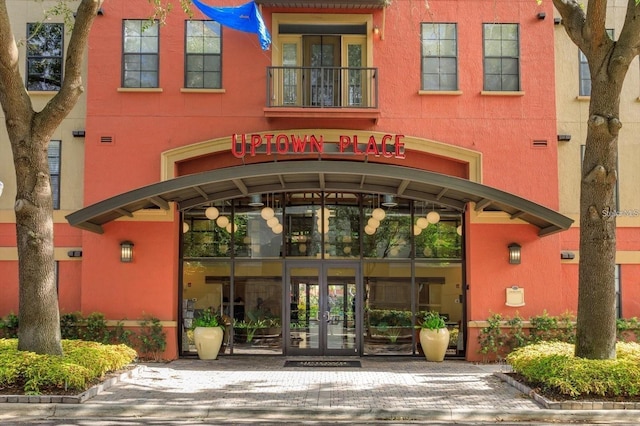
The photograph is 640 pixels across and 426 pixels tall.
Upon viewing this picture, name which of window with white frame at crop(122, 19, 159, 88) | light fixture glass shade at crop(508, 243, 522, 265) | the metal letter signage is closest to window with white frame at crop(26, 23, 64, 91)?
window with white frame at crop(122, 19, 159, 88)

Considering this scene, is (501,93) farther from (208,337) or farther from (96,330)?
(96,330)

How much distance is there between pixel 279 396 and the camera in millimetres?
12070

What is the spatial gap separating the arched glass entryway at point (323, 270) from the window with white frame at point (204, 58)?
300cm

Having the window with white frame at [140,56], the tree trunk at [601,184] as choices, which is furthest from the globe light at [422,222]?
the window with white frame at [140,56]

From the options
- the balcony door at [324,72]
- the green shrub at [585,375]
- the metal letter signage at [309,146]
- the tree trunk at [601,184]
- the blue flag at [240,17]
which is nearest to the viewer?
the green shrub at [585,375]

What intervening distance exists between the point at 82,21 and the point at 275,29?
580 cm

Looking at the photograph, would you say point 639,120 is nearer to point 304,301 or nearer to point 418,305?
point 418,305

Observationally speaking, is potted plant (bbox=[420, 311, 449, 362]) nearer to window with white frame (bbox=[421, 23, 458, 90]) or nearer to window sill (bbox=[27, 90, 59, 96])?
window with white frame (bbox=[421, 23, 458, 90])

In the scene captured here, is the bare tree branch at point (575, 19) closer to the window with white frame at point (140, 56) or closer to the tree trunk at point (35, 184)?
the tree trunk at point (35, 184)

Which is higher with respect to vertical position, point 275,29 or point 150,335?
point 275,29

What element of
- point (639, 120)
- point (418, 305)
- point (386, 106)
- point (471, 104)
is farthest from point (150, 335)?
point (639, 120)

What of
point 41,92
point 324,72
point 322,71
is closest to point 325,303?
point 322,71

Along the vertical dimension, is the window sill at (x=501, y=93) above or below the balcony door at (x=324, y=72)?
below

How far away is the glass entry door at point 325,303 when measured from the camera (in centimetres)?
1784
